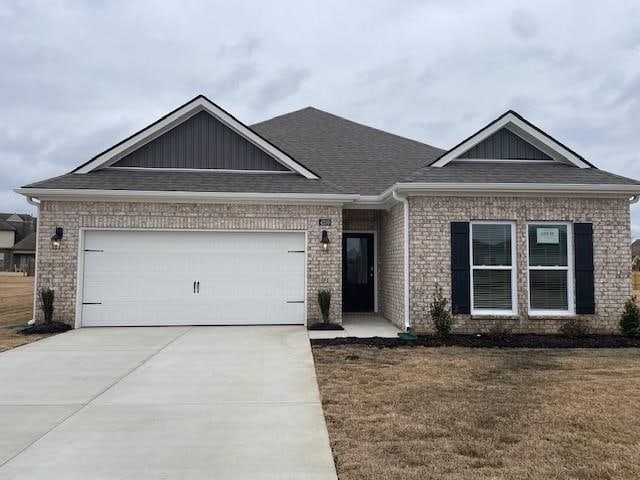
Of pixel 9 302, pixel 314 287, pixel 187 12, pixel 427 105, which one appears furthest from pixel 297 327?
pixel 427 105

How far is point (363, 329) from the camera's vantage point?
10023 millimetres

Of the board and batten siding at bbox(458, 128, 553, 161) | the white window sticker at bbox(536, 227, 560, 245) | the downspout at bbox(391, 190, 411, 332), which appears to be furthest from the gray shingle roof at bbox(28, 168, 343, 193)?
the white window sticker at bbox(536, 227, 560, 245)

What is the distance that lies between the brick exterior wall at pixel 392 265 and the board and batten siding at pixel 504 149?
7.27 feet

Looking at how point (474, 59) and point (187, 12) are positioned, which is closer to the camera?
point (187, 12)

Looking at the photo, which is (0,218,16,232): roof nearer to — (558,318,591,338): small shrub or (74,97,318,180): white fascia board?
(74,97,318,180): white fascia board

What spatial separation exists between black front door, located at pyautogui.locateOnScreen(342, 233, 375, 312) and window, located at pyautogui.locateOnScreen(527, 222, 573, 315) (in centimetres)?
445

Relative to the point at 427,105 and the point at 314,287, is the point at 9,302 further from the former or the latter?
the point at 427,105

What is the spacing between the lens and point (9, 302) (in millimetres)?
16281

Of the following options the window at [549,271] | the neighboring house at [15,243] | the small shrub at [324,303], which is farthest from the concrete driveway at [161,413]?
the neighboring house at [15,243]

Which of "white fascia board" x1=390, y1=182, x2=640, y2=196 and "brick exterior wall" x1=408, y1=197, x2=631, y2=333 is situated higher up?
"white fascia board" x1=390, y1=182, x2=640, y2=196

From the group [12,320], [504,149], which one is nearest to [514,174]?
[504,149]

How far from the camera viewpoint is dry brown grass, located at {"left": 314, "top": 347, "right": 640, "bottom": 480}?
3.48 m

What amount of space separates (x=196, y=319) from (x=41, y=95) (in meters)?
17.9

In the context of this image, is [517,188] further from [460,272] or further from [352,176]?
[352,176]
